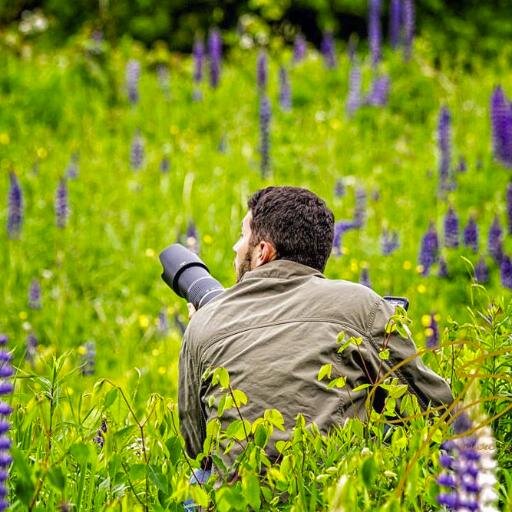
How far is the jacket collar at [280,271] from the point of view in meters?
2.65

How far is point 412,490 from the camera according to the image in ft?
5.96

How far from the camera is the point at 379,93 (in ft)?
25.3

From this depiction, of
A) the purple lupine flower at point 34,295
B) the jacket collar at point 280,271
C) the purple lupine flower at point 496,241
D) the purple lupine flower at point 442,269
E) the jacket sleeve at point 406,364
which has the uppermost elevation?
the jacket collar at point 280,271

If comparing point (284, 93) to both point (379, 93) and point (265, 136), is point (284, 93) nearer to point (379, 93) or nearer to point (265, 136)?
point (379, 93)

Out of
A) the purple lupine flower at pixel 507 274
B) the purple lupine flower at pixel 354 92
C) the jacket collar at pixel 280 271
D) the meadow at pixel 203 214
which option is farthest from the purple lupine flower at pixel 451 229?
the jacket collar at pixel 280 271

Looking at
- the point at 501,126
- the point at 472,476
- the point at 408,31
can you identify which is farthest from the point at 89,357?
the point at 408,31

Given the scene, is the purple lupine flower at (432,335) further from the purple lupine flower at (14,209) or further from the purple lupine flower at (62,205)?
the purple lupine flower at (14,209)

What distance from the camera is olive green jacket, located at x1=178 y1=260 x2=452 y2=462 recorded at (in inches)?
96.0

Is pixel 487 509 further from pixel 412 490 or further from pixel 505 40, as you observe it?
pixel 505 40

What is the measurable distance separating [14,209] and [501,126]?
9.84 feet

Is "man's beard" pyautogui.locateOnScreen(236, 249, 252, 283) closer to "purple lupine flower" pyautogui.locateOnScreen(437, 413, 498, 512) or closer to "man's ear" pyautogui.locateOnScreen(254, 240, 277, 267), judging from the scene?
"man's ear" pyautogui.locateOnScreen(254, 240, 277, 267)

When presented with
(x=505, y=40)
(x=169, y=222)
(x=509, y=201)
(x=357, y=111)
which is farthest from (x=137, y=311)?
(x=505, y=40)

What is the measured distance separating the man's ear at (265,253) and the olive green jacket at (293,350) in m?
0.11

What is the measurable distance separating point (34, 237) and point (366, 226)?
197 cm
